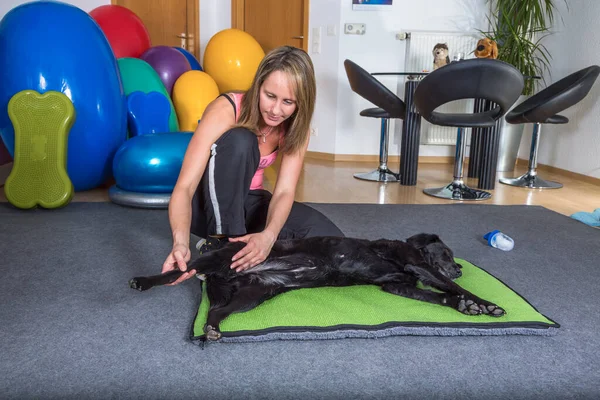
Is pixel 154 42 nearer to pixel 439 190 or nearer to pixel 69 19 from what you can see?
pixel 69 19

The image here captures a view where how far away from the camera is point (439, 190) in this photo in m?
3.86

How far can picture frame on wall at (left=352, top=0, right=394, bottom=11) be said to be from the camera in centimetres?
497

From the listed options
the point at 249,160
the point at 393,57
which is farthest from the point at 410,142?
the point at 249,160

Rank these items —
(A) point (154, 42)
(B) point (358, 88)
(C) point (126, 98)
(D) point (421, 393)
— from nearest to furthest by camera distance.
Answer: (D) point (421, 393)
(C) point (126, 98)
(B) point (358, 88)
(A) point (154, 42)

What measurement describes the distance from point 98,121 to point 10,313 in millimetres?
1854

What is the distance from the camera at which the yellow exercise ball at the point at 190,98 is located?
4160 mm

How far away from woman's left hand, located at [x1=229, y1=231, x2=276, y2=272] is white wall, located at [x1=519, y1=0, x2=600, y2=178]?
371 centimetres

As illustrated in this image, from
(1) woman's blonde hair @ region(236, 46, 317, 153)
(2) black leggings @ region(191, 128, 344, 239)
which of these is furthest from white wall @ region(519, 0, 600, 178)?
(2) black leggings @ region(191, 128, 344, 239)

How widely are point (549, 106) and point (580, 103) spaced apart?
787mm

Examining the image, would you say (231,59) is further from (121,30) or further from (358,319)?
(358,319)

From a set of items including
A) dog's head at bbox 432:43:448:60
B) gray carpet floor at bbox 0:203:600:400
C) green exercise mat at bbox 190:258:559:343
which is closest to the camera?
gray carpet floor at bbox 0:203:600:400

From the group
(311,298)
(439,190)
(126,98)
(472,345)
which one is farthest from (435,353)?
(126,98)

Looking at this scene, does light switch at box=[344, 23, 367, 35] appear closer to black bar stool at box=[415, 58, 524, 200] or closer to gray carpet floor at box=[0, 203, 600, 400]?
black bar stool at box=[415, 58, 524, 200]

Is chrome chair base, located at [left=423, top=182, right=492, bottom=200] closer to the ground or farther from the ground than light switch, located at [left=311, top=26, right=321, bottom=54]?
closer to the ground
